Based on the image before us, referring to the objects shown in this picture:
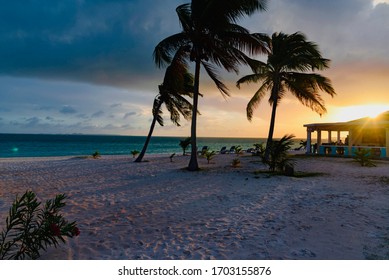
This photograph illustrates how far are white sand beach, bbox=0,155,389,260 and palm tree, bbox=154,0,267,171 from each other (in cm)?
534

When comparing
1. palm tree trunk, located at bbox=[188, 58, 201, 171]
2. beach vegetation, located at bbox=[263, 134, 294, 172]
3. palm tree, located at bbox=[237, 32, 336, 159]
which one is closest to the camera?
beach vegetation, located at bbox=[263, 134, 294, 172]

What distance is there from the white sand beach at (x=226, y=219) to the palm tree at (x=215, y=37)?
5339 millimetres

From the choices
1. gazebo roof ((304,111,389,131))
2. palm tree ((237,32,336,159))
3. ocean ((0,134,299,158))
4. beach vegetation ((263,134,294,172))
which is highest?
palm tree ((237,32,336,159))

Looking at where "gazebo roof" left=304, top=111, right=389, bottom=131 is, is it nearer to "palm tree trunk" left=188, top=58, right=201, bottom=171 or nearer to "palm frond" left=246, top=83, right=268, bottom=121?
"palm frond" left=246, top=83, right=268, bottom=121

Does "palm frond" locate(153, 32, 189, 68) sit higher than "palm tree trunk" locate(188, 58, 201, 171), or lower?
higher

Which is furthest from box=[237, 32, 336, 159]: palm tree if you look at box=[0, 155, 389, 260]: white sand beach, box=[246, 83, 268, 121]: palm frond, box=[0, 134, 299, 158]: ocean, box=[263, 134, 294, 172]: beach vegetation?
box=[0, 134, 299, 158]: ocean

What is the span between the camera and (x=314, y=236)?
13.3 feet

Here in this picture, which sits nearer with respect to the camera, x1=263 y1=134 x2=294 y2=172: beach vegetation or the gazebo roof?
x1=263 y1=134 x2=294 y2=172: beach vegetation

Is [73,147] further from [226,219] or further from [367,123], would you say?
[226,219]

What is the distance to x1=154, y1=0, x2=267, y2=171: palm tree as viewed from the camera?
1066cm

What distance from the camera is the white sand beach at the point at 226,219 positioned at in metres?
3.59

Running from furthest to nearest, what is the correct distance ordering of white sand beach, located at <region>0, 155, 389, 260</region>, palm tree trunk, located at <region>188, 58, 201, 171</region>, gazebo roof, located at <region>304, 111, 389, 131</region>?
gazebo roof, located at <region>304, 111, 389, 131</region>
palm tree trunk, located at <region>188, 58, 201, 171</region>
white sand beach, located at <region>0, 155, 389, 260</region>
